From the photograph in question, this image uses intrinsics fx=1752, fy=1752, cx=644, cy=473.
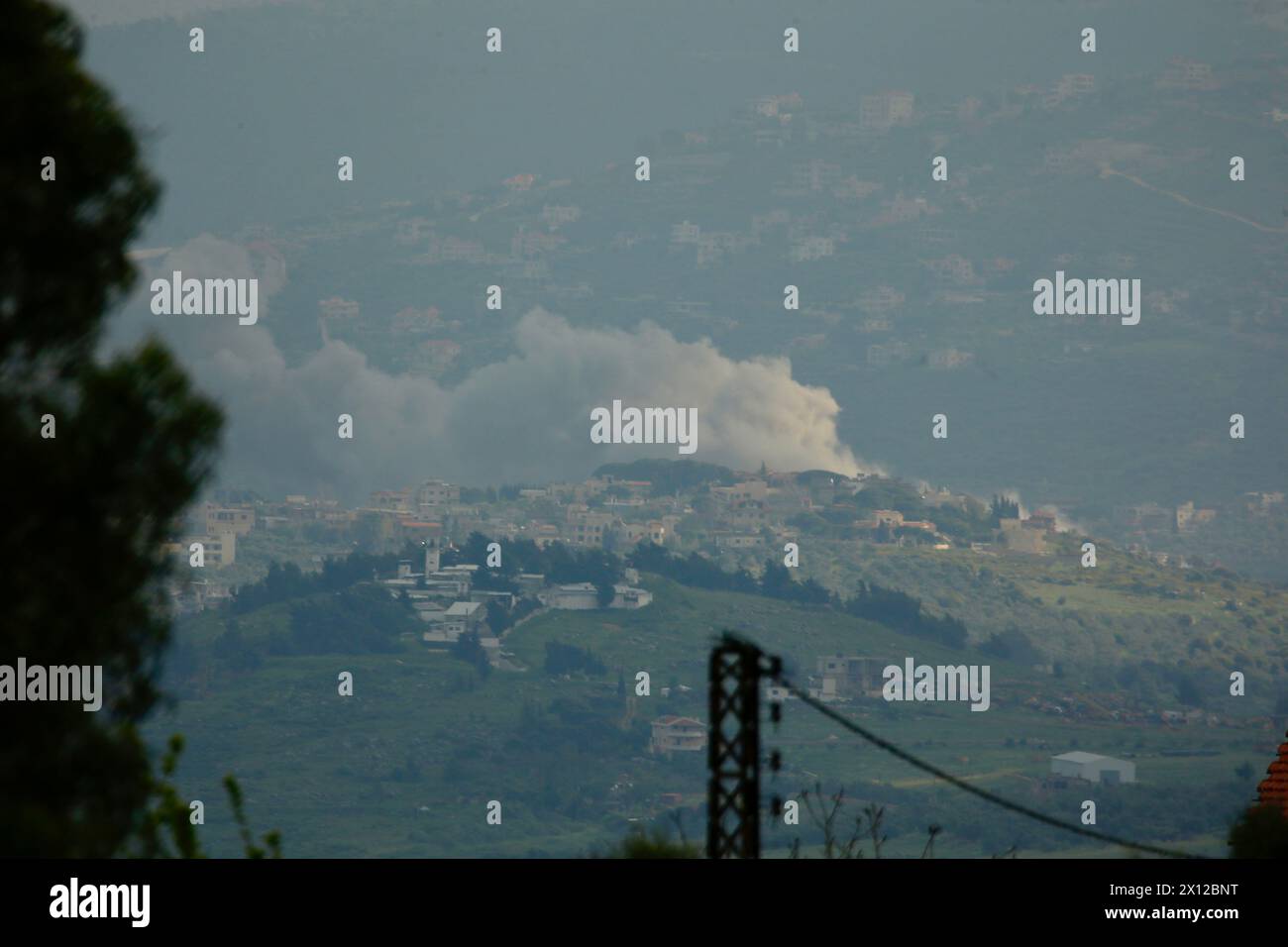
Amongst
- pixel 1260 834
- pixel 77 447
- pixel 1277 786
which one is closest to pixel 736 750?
pixel 77 447

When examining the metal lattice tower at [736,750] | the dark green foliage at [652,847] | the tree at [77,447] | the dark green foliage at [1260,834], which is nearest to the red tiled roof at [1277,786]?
the dark green foliage at [1260,834]

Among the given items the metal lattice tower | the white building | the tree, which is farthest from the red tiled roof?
the white building

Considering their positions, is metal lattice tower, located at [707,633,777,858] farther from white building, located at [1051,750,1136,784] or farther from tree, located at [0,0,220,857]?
white building, located at [1051,750,1136,784]

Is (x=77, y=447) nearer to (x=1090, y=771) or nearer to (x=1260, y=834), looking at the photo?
(x=1260, y=834)
